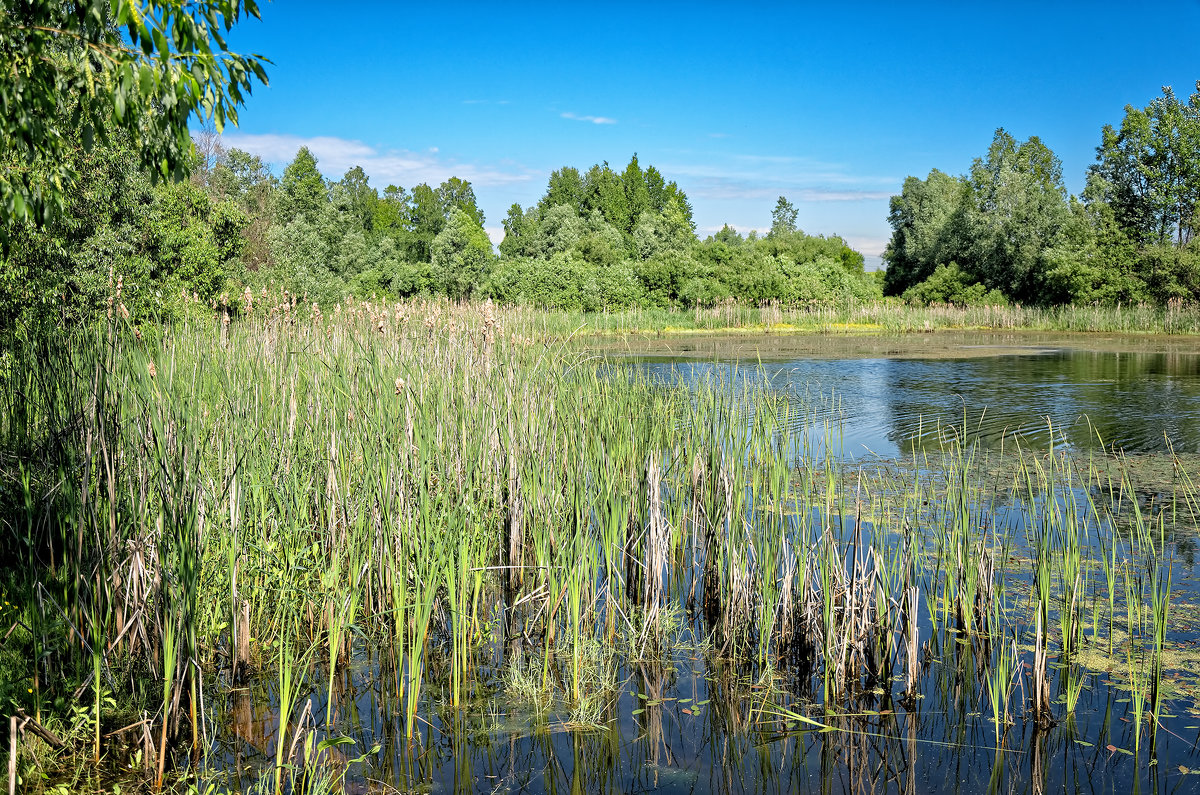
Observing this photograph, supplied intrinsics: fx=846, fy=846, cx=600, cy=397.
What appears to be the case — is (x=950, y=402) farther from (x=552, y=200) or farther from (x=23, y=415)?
(x=552, y=200)

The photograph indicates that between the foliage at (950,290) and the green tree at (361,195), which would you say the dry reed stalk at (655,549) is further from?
the green tree at (361,195)

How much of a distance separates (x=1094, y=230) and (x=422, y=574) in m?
39.9

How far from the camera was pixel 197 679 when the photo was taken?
9.39 ft

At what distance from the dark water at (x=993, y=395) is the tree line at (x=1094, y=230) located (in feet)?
45.9

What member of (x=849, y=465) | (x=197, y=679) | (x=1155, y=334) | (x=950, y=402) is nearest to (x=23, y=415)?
(x=197, y=679)

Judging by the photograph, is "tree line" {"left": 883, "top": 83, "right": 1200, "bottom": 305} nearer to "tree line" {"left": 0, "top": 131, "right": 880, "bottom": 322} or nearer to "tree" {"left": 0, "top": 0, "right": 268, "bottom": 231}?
"tree line" {"left": 0, "top": 131, "right": 880, "bottom": 322}

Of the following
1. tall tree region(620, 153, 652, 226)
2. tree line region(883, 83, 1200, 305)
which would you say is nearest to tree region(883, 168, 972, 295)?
tree line region(883, 83, 1200, 305)

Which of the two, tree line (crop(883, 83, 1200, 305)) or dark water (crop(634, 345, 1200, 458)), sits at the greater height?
tree line (crop(883, 83, 1200, 305))

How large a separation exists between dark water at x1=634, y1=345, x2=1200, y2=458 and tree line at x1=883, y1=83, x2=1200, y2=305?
14.0 metres

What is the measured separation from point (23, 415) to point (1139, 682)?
5.02 meters

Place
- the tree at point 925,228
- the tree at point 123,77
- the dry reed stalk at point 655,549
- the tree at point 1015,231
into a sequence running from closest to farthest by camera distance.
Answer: the tree at point 123,77 < the dry reed stalk at point 655,549 < the tree at point 1015,231 < the tree at point 925,228

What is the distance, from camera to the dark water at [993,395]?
8.80 m

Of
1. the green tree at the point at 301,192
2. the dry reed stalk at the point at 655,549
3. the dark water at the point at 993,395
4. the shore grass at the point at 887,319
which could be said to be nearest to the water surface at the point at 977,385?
the dark water at the point at 993,395

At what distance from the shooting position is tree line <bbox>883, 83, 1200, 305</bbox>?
3291 centimetres
